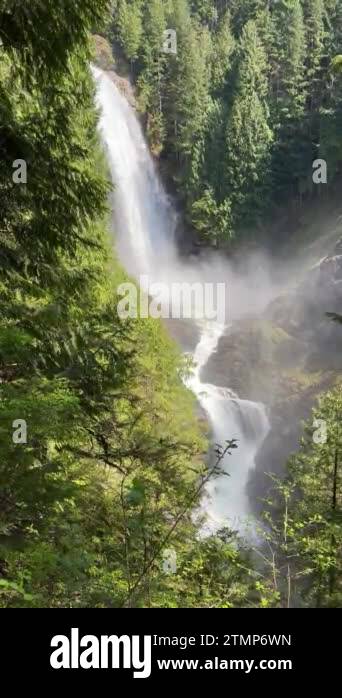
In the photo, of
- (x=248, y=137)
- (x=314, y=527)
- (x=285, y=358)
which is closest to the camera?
(x=314, y=527)

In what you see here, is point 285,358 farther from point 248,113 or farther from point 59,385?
point 59,385

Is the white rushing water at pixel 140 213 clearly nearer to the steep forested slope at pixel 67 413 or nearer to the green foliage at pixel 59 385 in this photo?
the steep forested slope at pixel 67 413

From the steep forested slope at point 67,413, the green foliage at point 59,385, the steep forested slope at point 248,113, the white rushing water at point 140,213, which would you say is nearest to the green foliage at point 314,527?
the steep forested slope at point 67,413

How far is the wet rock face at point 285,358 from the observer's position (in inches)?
1082

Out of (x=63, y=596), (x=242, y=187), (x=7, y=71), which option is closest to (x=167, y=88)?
(x=242, y=187)

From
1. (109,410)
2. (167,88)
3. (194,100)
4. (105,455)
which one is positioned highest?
(167,88)

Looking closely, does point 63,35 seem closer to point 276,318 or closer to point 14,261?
point 14,261

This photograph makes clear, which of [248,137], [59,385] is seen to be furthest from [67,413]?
[248,137]

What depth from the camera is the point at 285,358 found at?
106 ft

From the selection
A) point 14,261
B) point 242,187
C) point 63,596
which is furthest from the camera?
point 242,187

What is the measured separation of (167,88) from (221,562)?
5341cm

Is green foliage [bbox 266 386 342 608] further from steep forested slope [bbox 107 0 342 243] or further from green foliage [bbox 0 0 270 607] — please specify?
steep forested slope [bbox 107 0 342 243]
